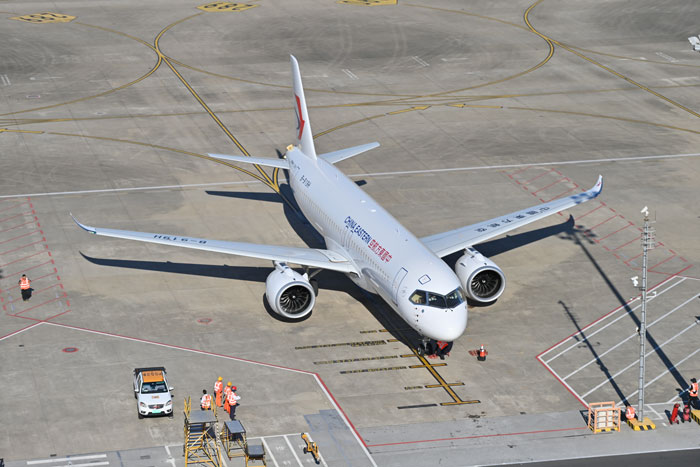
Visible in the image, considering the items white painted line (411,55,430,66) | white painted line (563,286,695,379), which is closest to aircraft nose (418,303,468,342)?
white painted line (563,286,695,379)

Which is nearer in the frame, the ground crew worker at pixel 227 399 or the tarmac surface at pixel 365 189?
the ground crew worker at pixel 227 399

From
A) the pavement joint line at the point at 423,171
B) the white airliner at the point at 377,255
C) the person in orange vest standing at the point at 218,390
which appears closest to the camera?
the person in orange vest standing at the point at 218,390

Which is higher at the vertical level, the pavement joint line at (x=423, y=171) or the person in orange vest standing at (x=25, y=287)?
the pavement joint line at (x=423, y=171)

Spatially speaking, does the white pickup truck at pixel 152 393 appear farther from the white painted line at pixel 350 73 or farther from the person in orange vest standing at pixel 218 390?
the white painted line at pixel 350 73

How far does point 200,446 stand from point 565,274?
28343 millimetres

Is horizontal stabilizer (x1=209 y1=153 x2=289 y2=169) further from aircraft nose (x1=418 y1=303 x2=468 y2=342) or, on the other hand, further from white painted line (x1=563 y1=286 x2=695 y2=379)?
white painted line (x1=563 y1=286 x2=695 y2=379)

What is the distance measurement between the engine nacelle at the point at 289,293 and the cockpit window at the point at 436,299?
708 centimetres

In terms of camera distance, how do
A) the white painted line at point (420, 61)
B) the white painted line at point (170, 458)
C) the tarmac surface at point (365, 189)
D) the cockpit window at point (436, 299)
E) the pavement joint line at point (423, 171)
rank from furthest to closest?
1. the white painted line at point (420, 61)
2. the pavement joint line at point (423, 171)
3. the cockpit window at point (436, 299)
4. the tarmac surface at point (365, 189)
5. the white painted line at point (170, 458)

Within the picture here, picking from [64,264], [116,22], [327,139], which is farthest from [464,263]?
[116,22]

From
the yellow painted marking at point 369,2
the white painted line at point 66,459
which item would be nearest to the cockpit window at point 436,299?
the white painted line at point 66,459

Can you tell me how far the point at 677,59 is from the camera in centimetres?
11375

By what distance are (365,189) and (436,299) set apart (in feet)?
90.7

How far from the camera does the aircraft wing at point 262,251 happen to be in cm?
6122

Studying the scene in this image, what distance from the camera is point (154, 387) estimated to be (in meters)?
52.2
